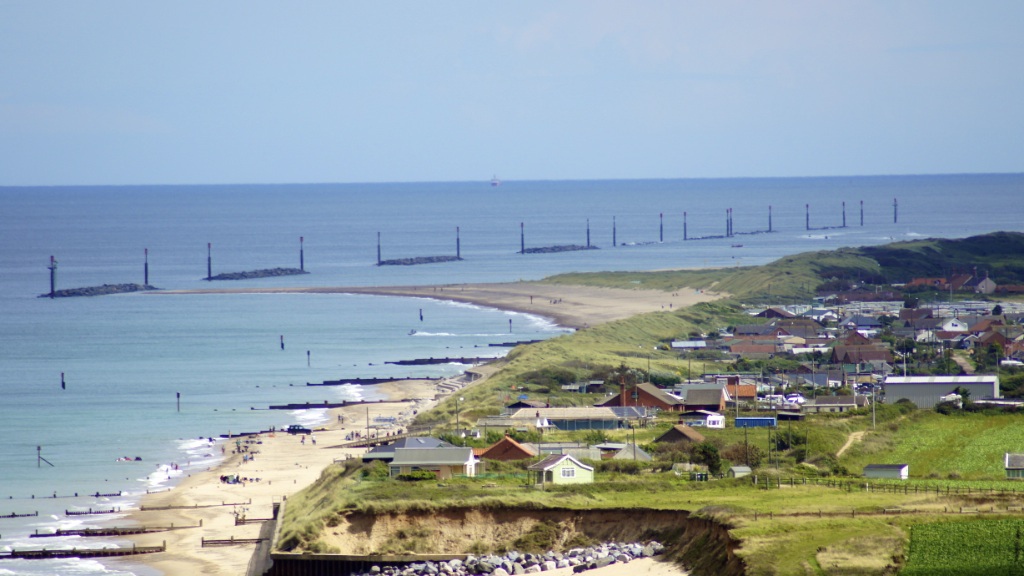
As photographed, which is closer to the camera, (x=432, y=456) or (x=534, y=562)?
(x=534, y=562)

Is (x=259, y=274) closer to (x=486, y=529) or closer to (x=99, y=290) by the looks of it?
(x=99, y=290)

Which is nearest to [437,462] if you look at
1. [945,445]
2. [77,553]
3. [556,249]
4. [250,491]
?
[77,553]

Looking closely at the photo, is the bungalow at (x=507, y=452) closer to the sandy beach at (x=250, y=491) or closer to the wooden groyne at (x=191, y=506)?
the sandy beach at (x=250, y=491)

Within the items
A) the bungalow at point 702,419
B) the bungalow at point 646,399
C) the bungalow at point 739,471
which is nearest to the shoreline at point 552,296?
the bungalow at point 646,399

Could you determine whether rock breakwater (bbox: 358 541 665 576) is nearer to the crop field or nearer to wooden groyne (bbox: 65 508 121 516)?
the crop field

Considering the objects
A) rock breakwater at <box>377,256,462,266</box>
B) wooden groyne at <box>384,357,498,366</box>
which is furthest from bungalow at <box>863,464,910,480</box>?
rock breakwater at <box>377,256,462,266</box>
